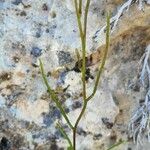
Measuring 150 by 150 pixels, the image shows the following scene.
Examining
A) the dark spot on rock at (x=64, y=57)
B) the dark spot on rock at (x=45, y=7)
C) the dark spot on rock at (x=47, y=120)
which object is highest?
the dark spot on rock at (x=45, y=7)

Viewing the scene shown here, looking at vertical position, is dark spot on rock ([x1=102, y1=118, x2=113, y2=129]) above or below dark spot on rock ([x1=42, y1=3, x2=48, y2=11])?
below

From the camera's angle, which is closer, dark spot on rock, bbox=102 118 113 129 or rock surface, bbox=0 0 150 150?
rock surface, bbox=0 0 150 150

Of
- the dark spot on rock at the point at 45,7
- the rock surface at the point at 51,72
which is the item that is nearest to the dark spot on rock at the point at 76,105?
the rock surface at the point at 51,72

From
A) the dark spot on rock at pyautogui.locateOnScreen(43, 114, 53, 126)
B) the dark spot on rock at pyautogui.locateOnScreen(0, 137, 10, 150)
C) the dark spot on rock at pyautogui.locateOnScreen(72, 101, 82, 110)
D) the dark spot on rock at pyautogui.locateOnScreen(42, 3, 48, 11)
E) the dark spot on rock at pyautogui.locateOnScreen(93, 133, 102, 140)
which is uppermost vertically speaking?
the dark spot on rock at pyautogui.locateOnScreen(42, 3, 48, 11)

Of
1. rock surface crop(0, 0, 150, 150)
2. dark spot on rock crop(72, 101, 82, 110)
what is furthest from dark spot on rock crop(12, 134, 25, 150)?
dark spot on rock crop(72, 101, 82, 110)

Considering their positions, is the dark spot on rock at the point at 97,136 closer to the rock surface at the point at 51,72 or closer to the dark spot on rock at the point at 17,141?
the rock surface at the point at 51,72

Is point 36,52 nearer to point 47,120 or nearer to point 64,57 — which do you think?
point 64,57

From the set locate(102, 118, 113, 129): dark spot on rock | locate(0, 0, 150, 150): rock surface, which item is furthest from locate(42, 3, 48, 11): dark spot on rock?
locate(102, 118, 113, 129): dark spot on rock

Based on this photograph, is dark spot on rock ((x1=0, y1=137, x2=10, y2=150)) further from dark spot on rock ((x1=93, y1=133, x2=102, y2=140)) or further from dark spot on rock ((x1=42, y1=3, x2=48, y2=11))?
dark spot on rock ((x1=42, y1=3, x2=48, y2=11))
